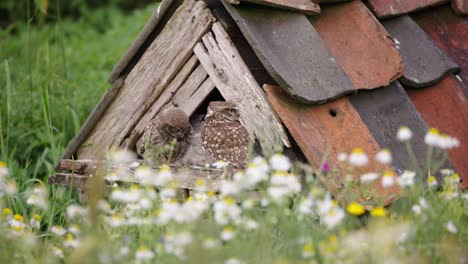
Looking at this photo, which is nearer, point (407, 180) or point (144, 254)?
point (144, 254)

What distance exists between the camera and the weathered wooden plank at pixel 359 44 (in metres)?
4.99

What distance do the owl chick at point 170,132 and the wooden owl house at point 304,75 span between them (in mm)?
176

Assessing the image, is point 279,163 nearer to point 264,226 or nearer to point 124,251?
point 264,226

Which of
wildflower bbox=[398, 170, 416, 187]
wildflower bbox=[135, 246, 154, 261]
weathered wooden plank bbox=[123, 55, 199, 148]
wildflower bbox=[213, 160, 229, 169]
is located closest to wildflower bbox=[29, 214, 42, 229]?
wildflower bbox=[135, 246, 154, 261]

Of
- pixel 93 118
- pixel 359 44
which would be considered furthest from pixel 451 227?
pixel 93 118

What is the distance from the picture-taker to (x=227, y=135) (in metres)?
4.90

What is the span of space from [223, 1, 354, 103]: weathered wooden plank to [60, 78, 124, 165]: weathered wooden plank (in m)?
1.12

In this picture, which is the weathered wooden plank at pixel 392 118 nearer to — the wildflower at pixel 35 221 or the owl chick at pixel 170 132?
the owl chick at pixel 170 132

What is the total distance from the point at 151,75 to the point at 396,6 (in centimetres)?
159

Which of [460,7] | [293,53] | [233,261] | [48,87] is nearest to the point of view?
[233,261]

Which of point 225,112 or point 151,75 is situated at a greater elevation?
point 225,112

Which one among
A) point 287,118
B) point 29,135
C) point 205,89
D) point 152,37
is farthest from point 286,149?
point 29,135

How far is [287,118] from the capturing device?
15.1 feet

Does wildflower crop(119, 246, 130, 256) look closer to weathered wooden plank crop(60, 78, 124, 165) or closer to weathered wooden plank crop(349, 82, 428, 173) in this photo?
weathered wooden plank crop(349, 82, 428, 173)
